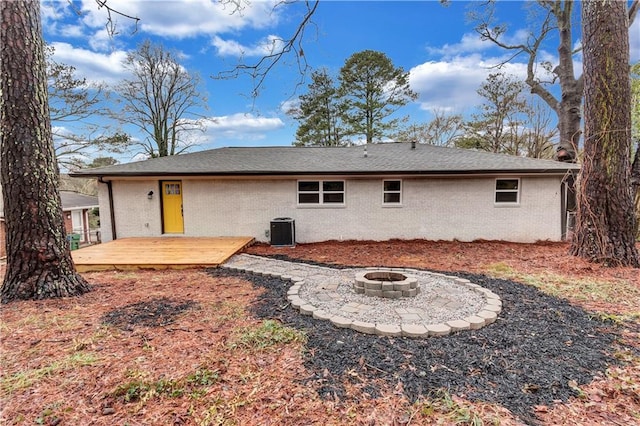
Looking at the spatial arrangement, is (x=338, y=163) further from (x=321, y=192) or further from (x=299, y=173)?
(x=299, y=173)

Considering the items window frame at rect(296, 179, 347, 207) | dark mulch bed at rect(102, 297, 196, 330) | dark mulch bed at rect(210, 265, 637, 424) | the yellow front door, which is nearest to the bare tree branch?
dark mulch bed at rect(102, 297, 196, 330)

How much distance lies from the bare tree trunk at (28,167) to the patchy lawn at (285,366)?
445mm

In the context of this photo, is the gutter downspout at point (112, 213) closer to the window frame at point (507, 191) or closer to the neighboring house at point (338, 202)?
the neighboring house at point (338, 202)

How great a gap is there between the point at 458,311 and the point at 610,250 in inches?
167

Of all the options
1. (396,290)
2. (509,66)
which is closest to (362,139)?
(509,66)

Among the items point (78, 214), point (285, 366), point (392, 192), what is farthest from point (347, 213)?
point (78, 214)

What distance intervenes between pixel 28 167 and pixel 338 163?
273 inches

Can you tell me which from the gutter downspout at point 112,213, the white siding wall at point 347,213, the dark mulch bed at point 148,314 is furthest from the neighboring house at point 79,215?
the dark mulch bed at point 148,314

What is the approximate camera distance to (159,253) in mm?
6777

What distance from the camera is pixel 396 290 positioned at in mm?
4055

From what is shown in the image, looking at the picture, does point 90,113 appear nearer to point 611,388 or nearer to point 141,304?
point 141,304

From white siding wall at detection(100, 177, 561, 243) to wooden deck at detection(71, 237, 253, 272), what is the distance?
642 millimetres

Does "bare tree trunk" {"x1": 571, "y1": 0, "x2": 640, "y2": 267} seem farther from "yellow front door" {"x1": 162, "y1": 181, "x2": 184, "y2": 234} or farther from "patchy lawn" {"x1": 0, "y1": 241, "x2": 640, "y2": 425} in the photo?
"yellow front door" {"x1": 162, "y1": 181, "x2": 184, "y2": 234}

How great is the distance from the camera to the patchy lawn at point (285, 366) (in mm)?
1973
